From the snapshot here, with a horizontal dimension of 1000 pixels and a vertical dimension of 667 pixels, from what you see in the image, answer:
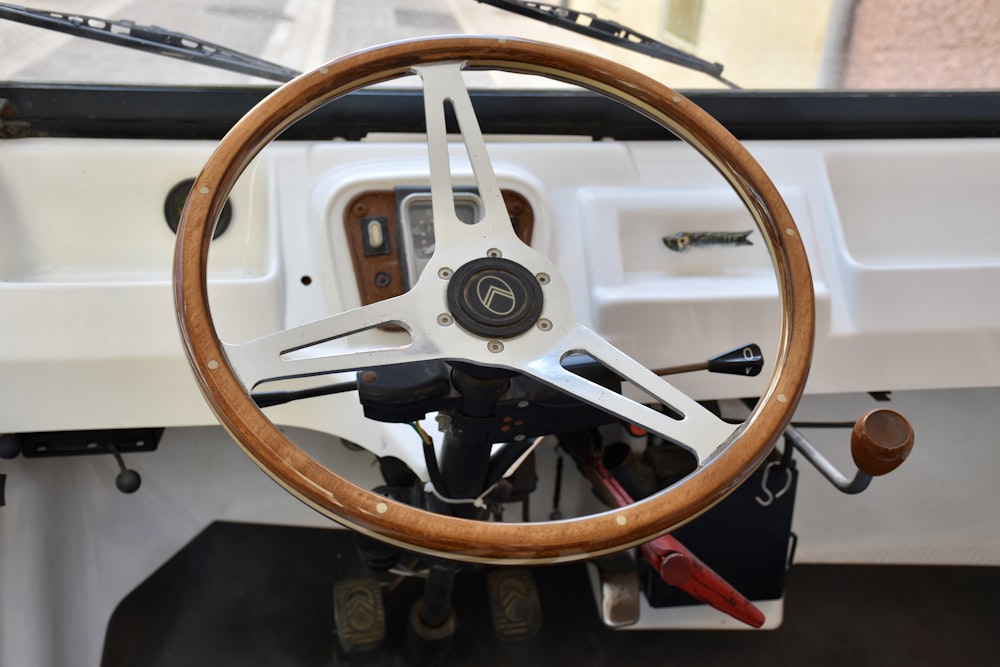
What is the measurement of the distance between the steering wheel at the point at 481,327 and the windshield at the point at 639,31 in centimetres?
34

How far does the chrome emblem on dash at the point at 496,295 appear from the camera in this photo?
80 cm

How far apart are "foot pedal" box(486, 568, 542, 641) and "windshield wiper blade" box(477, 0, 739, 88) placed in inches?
42.4

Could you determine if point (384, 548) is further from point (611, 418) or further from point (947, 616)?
point (947, 616)

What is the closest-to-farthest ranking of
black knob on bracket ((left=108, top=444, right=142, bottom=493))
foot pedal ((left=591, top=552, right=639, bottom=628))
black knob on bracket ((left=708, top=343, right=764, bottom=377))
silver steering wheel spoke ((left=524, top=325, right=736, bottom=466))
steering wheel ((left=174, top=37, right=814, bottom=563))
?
steering wheel ((left=174, top=37, right=814, bottom=563)), silver steering wheel spoke ((left=524, top=325, right=736, bottom=466)), black knob on bracket ((left=708, top=343, right=764, bottom=377)), black knob on bracket ((left=108, top=444, right=142, bottom=493)), foot pedal ((left=591, top=552, right=639, bottom=628))

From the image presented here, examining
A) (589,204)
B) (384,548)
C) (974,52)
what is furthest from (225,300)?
(974,52)

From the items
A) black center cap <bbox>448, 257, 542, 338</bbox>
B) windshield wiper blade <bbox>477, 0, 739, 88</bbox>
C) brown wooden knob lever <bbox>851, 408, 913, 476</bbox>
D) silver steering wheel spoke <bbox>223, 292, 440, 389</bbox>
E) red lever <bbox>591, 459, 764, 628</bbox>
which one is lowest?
red lever <bbox>591, 459, 764, 628</bbox>

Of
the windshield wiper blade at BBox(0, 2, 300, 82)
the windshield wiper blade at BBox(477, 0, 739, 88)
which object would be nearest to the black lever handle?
the windshield wiper blade at BBox(477, 0, 739, 88)

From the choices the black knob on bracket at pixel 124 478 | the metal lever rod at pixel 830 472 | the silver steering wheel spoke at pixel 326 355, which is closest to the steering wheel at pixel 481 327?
the silver steering wheel spoke at pixel 326 355

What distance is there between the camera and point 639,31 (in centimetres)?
133

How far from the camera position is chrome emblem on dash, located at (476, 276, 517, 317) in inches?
31.4

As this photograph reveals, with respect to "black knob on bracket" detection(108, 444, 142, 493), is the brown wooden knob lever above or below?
above

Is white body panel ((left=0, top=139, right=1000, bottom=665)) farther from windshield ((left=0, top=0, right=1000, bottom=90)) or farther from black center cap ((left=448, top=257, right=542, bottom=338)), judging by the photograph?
black center cap ((left=448, top=257, right=542, bottom=338))

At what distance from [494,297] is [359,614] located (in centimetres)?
100

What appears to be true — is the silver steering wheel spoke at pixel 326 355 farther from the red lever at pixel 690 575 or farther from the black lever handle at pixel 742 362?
the red lever at pixel 690 575
